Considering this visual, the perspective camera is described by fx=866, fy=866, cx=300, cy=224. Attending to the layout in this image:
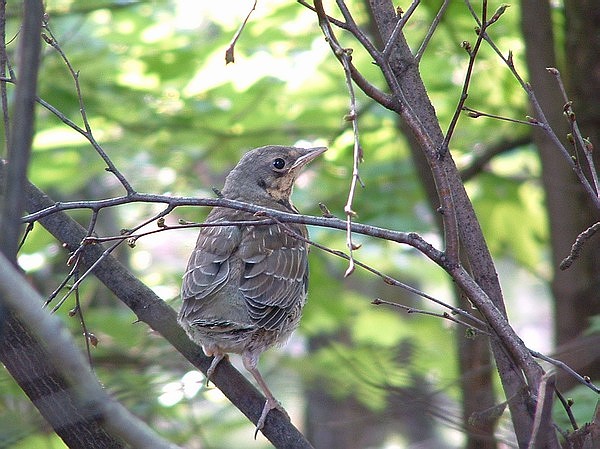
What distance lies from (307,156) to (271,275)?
2.85 feet

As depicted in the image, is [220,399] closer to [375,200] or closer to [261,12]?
[375,200]

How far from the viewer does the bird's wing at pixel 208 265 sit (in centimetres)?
378

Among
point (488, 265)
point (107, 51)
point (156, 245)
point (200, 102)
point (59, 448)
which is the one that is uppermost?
point (156, 245)

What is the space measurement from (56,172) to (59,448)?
1747 mm

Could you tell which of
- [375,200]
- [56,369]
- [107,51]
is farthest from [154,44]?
[56,369]

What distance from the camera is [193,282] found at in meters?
3.85

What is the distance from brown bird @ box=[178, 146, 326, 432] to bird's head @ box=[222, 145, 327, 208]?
26 centimetres

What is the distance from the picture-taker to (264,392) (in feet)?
11.5

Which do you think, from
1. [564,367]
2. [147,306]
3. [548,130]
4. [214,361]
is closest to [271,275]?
[214,361]

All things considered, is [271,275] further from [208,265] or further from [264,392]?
[264,392]

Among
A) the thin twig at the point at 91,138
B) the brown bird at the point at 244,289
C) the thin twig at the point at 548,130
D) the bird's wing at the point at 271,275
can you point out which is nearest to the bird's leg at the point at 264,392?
the brown bird at the point at 244,289

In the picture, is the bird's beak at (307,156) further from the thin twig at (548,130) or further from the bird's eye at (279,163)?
the thin twig at (548,130)

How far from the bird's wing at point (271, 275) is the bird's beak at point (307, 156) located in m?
0.50

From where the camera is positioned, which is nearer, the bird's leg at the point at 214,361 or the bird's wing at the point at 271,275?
the bird's leg at the point at 214,361
